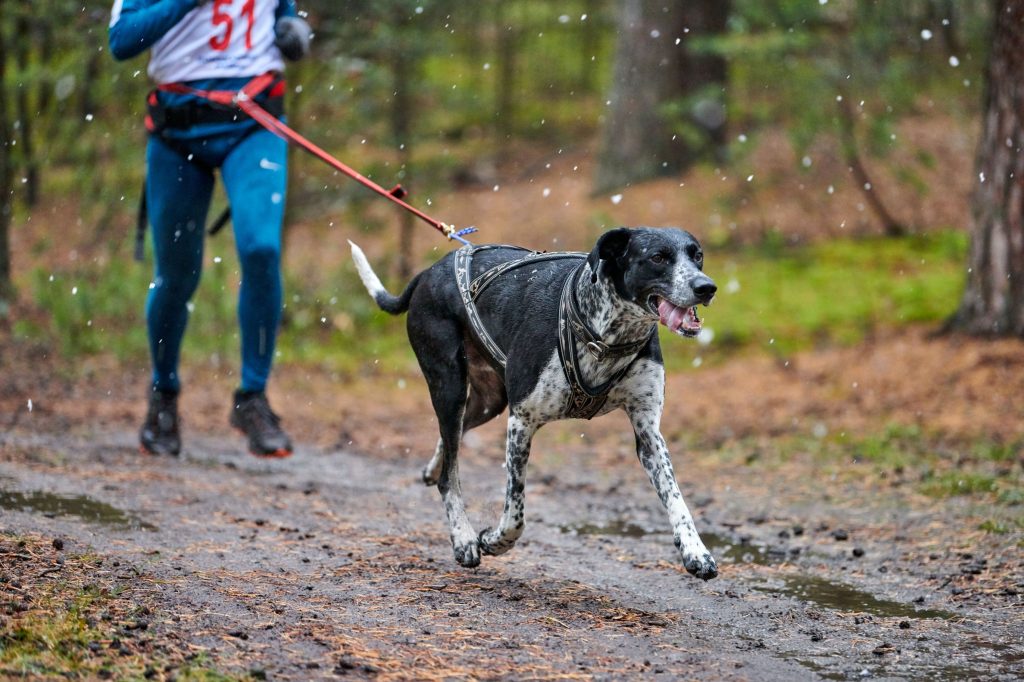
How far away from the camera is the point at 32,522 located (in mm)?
4562

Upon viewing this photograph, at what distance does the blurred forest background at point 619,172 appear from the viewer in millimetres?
10781

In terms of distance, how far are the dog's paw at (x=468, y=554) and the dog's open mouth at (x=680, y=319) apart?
1.24 metres

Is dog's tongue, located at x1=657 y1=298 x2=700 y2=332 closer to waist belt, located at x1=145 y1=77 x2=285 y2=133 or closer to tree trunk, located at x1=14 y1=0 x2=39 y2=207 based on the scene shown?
waist belt, located at x1=145 y1=77 x2=285 y2=133

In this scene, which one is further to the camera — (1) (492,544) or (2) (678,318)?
(1) (492,544)

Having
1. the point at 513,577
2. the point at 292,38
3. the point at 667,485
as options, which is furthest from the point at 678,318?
the point at 292,38

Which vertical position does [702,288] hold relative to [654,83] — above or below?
below

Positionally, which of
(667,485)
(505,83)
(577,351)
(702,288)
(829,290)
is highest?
(505,83)

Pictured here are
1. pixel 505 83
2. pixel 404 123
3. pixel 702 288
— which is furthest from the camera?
pixel 505 83

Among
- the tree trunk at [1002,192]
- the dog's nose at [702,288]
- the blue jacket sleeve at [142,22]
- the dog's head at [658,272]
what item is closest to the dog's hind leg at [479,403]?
the dog's head at [658,272]

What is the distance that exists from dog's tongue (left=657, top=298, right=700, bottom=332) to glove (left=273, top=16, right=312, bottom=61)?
8.66ft

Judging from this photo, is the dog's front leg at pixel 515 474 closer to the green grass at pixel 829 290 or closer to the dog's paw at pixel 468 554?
the dog's paw at pixel 468 554

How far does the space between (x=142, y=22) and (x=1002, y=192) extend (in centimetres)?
613

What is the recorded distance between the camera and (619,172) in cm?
1535

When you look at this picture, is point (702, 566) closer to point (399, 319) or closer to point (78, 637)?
point (78, 637)
